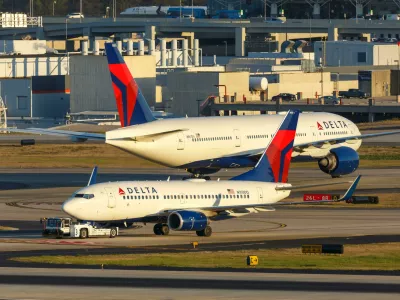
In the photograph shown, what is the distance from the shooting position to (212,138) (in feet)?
307

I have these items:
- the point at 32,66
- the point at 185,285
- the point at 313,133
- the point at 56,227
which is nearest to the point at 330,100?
the point at 32,66

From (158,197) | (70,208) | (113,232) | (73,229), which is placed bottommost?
(113,232)

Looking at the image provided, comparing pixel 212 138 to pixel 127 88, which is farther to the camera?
pixel 212 138

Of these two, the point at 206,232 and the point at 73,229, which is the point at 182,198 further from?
the point at 73,229

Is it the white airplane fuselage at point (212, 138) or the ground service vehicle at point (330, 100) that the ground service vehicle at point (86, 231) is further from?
the ground service vehicle at point (330, 100)

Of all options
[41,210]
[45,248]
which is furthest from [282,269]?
[41,210]

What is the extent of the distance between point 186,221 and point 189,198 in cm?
259

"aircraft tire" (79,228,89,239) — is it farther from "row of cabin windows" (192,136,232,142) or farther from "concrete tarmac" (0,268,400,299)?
"row of cabin windows" (192,136,232,142)

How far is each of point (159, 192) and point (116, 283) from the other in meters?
18.5

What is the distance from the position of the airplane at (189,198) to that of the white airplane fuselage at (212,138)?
15861 mm

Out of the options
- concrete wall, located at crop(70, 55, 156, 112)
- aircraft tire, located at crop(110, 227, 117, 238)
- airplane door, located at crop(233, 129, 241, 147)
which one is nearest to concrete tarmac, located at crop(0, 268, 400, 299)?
aircraft tire, located at crop(110, 227, 117, 238)

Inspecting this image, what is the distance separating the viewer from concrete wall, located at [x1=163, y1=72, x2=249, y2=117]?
174m

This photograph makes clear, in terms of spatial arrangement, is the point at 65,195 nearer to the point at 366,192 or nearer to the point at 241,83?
the point at 366,192

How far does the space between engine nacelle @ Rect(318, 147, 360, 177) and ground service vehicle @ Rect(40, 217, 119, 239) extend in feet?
104
